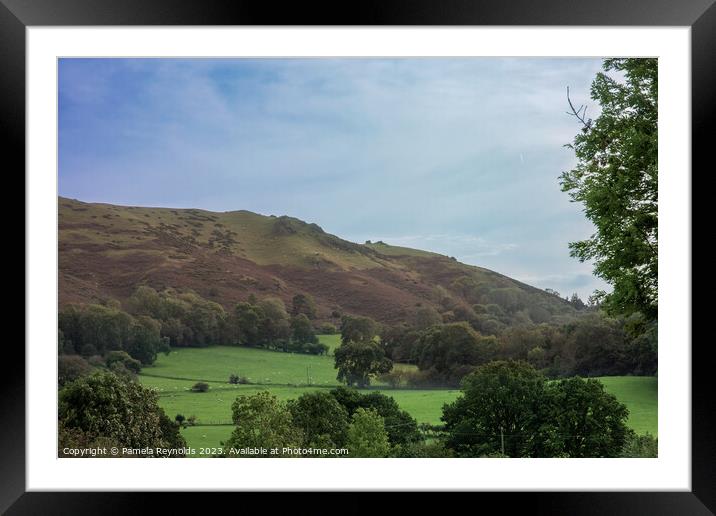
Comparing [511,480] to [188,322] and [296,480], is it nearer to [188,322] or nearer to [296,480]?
[296,480]

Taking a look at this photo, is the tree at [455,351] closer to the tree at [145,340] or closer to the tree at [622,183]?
the tree at [622,183]

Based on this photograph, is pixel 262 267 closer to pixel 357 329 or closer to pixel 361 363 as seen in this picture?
pixel 357 329

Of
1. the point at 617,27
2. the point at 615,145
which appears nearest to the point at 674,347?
the point at 617,27

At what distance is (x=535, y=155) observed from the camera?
443 cm

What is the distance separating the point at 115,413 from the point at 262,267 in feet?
4.81

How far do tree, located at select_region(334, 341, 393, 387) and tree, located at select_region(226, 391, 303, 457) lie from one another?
52cm

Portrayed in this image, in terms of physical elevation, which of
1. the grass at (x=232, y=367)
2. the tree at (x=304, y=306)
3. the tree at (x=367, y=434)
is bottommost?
the tree at (x=367, y=434)

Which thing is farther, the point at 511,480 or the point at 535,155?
the point at 535,155

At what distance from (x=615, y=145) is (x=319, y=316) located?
248 cm

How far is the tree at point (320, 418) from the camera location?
4410 millimetres

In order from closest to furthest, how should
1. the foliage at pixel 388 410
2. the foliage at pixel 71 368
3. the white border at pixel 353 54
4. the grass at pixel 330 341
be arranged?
the white border at pixel 353 54
the foliage at pixel 71 368
the foliage at pixel 388 410
the grass at pixel 330 341

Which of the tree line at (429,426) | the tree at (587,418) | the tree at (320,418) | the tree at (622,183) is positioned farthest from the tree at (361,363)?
the tree at (622,183)

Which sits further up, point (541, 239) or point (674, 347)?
point (541, 239)

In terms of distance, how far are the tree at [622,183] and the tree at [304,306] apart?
1967 mm
